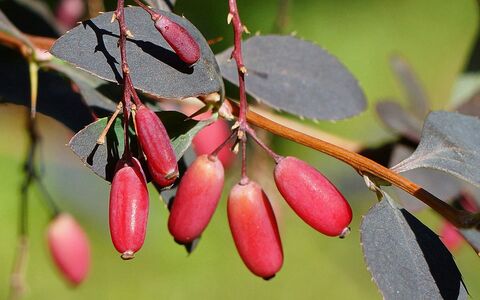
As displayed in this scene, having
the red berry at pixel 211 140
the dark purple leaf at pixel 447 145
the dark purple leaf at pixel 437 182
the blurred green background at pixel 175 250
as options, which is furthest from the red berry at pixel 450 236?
the blurred green background at pixel 175 250

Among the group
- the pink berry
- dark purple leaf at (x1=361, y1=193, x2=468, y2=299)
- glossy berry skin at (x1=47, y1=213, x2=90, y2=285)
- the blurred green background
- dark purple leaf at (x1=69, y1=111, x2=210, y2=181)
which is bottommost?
the blurred green background

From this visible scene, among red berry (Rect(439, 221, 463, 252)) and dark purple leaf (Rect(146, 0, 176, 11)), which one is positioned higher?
dark purple leaf (Rect(146, 0, 176, 11))

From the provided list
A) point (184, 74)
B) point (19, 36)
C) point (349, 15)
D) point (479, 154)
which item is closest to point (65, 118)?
point (19, 36)

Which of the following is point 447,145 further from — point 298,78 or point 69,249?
point 69,249

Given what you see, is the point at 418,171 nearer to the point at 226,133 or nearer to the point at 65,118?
the point at 226,133

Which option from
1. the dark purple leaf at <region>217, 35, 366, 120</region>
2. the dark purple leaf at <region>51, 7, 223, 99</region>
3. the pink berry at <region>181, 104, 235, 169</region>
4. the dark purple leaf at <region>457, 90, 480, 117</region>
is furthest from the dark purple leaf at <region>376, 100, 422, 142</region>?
the dark purple leaf at <region>51, 7, 223, 99</region>

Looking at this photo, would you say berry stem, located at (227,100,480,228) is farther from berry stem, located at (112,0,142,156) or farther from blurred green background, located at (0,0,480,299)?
blurred green background, located at (0,0,480,299)
